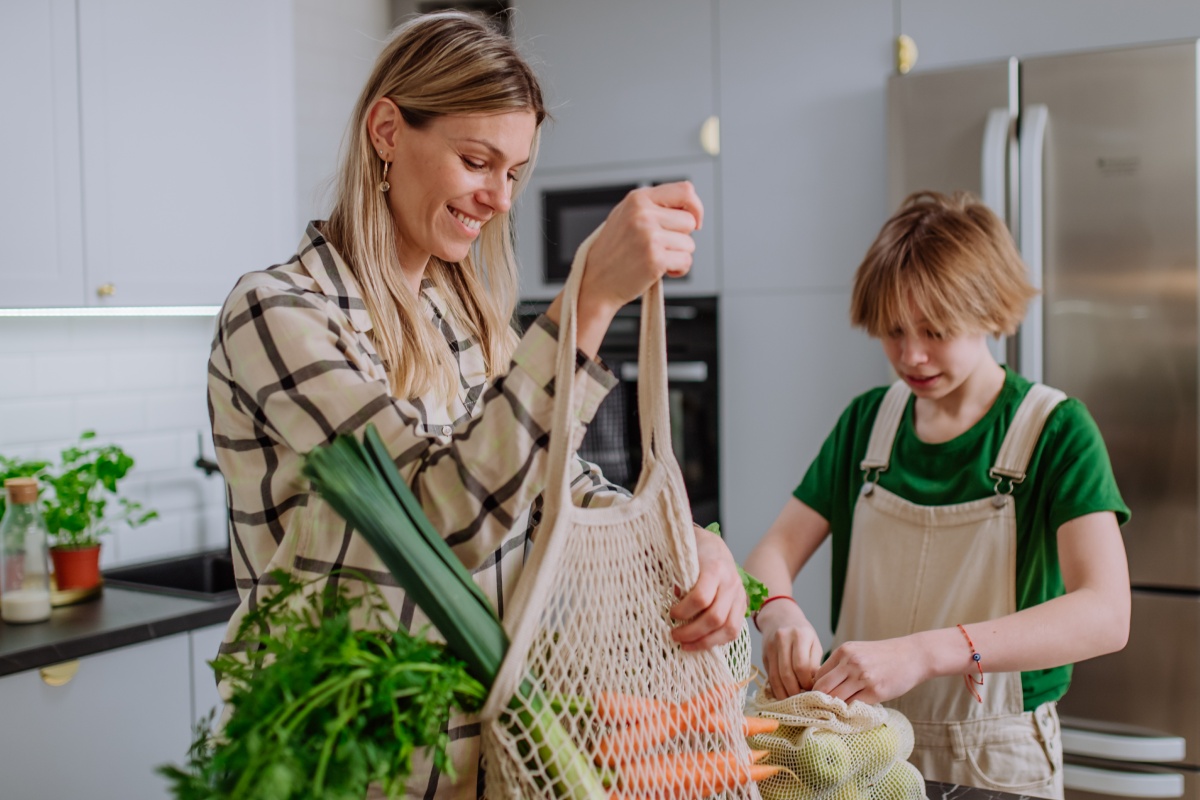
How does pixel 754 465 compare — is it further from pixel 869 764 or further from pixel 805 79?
pixel 869 764

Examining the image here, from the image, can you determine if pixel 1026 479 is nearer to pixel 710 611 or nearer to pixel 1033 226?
pixel 710 611

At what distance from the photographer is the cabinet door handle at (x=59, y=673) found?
1.91 metres

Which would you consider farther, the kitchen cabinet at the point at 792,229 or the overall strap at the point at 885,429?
the kitchen cabinet at the point at 792,229

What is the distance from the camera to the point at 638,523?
2.69 feet

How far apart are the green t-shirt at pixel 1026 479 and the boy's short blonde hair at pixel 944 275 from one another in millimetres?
124

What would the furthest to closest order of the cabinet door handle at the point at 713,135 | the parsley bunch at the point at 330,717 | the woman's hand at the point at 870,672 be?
the cabinet door handle at the point at 713,135 → the woman's hand at the point at 870,672 → the parsley bunch at the point at 330,717

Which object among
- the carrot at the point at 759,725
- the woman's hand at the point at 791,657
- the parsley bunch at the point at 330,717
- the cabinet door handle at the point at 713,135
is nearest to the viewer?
the parsley bunch at the point at 330,717

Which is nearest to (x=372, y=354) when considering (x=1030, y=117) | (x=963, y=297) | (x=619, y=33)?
(x=963, y=297)

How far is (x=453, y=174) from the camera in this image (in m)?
1.10

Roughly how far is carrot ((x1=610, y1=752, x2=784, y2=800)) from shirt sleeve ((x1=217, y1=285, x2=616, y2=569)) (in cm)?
19

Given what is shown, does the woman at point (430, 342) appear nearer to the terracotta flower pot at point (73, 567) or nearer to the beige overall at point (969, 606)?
the beige overall at point (969, 606)

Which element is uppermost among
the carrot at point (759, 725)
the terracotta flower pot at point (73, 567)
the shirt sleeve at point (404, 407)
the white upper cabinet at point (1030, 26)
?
the white upper cabinet at point (1030, 26)

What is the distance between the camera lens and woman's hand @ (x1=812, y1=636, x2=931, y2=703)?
120 centimetres

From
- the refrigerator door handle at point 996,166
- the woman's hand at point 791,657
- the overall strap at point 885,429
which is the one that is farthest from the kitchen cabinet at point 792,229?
the woman's hand at point 791,657
